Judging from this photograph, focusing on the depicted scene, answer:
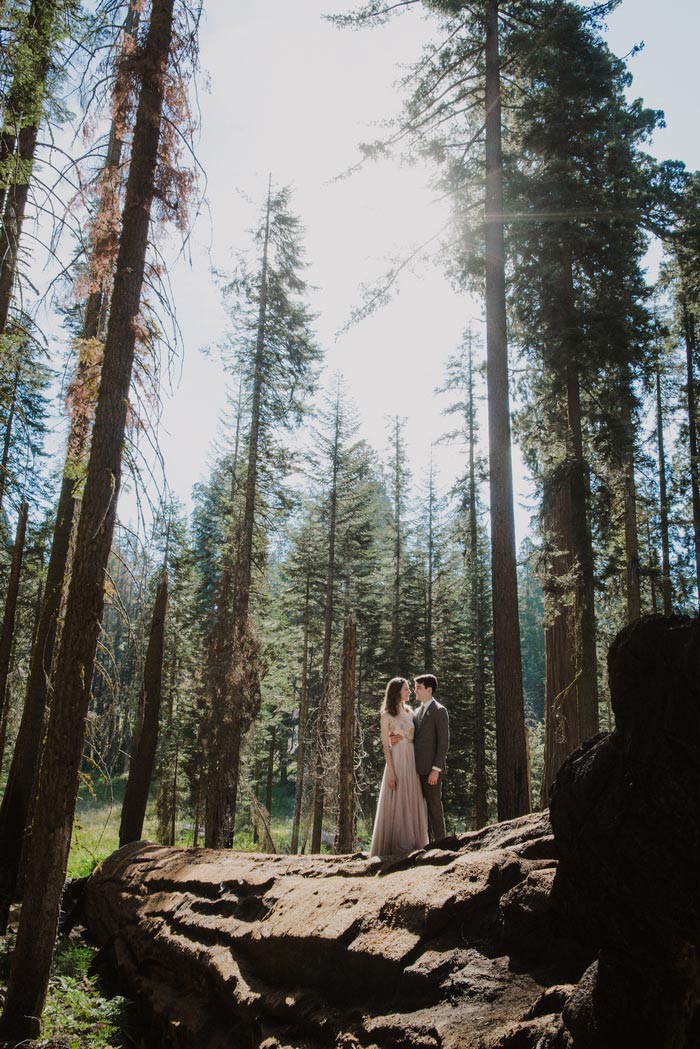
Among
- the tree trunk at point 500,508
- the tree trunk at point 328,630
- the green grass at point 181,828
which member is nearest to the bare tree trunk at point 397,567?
the tree trunk at point 328,630

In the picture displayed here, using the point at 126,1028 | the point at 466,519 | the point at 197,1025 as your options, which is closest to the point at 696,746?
the point at 197,1025

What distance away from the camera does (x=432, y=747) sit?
7.94 m

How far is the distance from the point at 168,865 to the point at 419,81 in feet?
44.1

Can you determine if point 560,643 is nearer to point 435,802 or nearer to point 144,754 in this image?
point 435,802

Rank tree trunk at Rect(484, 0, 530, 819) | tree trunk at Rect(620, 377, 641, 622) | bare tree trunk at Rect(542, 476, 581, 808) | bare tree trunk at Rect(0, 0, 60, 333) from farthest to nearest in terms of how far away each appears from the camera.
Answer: tree trunk at Rect(620, 377, 641, 622) → bare tree trunk at Rect(542, 476, 581, 808) → tree trunk at Rect(484, 0, 530, 819) → bare tree trunk at Rect(0, 0, 60, 333)

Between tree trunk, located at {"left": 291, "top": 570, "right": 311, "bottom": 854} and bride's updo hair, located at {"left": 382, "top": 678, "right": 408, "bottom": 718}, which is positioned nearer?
bride's updo hair, located at {"left": 382, "top": 678, "right": 408, "bottom": 718}

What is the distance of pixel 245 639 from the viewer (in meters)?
17.2

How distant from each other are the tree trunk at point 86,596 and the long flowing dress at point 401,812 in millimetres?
3326

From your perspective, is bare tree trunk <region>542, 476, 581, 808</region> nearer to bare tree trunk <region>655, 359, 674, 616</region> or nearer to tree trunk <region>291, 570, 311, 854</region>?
bare tree trunk <region>655, 359, 674, 616</region>

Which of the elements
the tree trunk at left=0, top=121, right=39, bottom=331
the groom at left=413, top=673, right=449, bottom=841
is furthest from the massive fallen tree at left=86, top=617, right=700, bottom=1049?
the tree trunk at left=0, top=121, right=39, bottom=331

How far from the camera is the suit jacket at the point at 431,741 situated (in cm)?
790

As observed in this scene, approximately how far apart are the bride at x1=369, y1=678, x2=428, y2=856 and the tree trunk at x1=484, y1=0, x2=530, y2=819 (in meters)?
1.81

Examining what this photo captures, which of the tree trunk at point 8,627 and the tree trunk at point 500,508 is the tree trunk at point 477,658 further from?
the tree trunk at point 8,627

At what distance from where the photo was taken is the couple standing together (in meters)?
7.55
